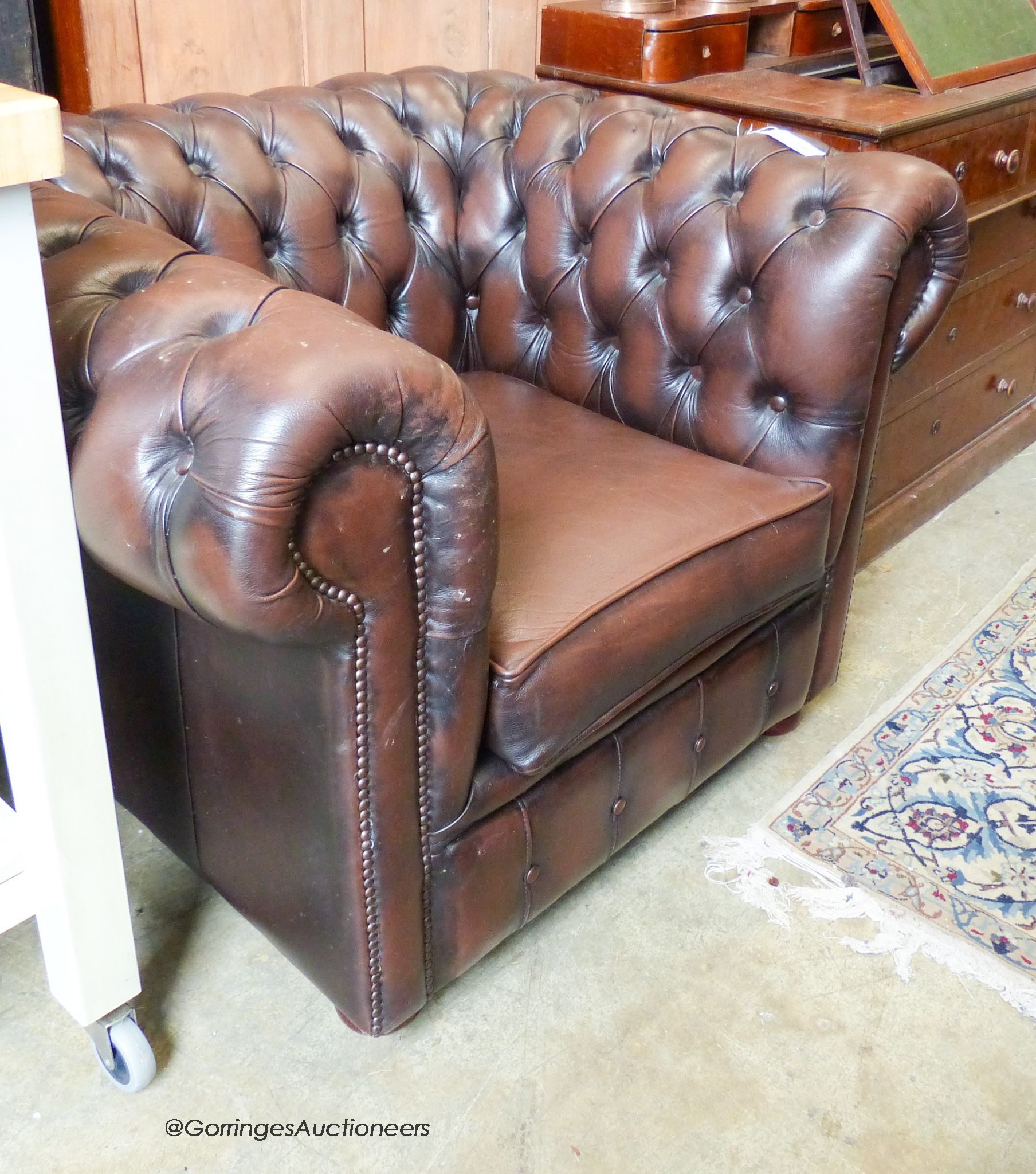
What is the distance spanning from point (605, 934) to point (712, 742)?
0.90 feet

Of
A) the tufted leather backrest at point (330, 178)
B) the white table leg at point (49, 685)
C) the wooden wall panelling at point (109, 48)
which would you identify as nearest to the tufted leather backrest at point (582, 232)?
the tufted leather backrest at point (330, 178)

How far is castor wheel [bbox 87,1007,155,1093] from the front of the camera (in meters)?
1.10

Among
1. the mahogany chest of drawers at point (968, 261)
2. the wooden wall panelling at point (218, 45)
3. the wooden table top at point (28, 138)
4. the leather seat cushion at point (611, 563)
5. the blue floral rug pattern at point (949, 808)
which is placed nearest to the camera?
the wooden table top at point (28, 138)

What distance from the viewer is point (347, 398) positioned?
0.78 meters

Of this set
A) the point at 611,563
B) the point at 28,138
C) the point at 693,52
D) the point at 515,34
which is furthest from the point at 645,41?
the point at 28,138

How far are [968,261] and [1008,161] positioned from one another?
193 millimetres

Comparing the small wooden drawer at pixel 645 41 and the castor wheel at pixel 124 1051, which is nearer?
the castor wheel at pixel 124 1051

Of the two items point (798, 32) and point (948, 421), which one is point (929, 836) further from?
point (798, 32)

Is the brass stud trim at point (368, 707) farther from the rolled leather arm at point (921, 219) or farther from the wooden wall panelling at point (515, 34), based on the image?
the wooden wall panelling at point (515, 34)

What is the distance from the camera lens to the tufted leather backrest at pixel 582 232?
1320 mm

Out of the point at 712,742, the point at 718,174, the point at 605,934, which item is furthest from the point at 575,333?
the point at 605,934

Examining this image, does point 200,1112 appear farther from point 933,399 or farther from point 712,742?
point 933,399

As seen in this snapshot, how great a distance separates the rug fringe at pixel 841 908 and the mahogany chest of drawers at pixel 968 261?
822 millimetres

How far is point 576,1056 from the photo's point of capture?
3.88 feet
